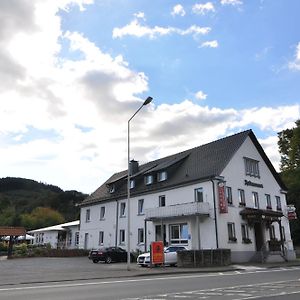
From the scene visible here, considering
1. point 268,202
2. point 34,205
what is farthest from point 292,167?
point 34,205

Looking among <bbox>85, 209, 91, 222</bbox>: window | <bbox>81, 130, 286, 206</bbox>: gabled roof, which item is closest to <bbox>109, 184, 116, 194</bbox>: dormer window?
<bbox>81, 130, 286, 206</bbox>: gabled roof

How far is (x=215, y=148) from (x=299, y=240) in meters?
21.6

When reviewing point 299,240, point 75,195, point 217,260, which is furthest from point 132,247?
point 75,195

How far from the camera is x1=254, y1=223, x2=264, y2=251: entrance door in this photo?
3642 cm

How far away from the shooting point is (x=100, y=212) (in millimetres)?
48000

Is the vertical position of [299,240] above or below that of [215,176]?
below

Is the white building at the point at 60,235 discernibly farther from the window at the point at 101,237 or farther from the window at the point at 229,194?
the window at the point at 229,194

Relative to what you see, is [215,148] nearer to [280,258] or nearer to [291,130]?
[280,258]

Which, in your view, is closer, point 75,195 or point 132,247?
point 132,247

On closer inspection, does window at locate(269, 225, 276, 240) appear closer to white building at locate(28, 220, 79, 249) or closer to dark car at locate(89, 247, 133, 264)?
dark car at locate(89, 247, 133, 264)

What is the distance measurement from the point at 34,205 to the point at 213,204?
8471cm

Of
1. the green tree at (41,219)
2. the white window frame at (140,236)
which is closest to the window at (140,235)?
the white window frame at (140,236)

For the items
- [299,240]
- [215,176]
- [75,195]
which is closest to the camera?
[215,176]

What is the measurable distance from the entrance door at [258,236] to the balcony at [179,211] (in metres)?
6.43
